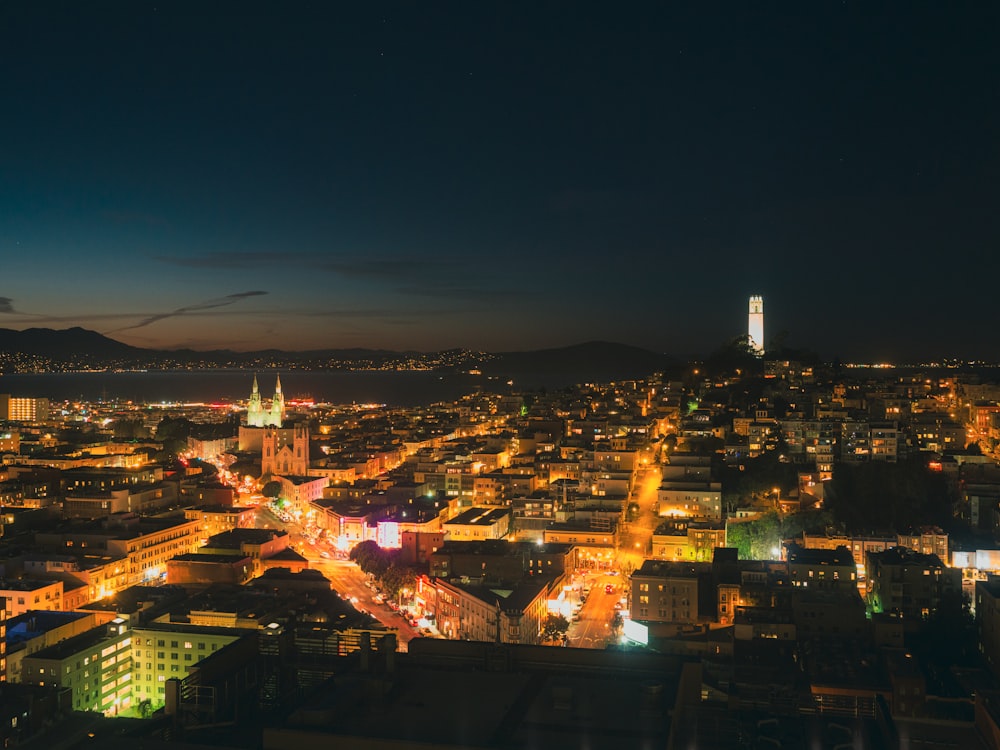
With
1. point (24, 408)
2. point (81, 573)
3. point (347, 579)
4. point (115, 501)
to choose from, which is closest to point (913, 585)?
point (347, 579)

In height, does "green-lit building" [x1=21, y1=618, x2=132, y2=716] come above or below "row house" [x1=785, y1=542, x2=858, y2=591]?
below

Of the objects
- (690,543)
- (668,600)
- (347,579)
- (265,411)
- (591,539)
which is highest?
(265,411)

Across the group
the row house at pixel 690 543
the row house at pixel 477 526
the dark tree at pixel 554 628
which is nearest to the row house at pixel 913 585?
the row house at pixel 690 543

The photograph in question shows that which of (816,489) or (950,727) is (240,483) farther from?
(950,727)

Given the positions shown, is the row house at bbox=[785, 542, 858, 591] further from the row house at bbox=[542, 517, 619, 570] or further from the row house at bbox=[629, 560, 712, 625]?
the row house at bbox=[542, 517, 619, 570]

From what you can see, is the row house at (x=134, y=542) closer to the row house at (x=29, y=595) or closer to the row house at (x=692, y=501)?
the row house at (x=29, y=595)

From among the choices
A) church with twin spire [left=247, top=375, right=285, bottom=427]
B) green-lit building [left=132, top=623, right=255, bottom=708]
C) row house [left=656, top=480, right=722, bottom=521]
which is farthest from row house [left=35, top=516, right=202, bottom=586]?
church with twin spire [left=247, top=375, right=285, bottom=427]

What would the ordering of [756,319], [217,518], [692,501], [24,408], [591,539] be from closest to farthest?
[591,539] → [692,501] → [217,518] → [756,319] → [24,408]

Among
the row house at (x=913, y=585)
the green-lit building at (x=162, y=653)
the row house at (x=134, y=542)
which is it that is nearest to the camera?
the green-lit building at (x=162, y=653)

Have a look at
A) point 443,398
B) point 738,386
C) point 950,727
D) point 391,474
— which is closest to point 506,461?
point 391,474

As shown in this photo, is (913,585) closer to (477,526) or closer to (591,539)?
(591,539)

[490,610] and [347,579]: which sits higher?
[490,610]

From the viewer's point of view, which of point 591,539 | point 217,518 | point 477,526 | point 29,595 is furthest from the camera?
point 217,518
